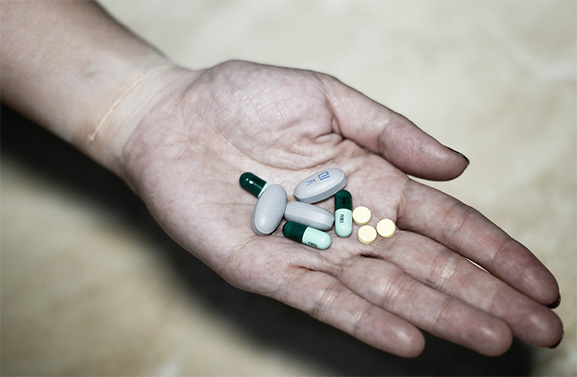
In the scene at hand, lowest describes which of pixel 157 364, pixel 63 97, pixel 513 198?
pixel 157 364

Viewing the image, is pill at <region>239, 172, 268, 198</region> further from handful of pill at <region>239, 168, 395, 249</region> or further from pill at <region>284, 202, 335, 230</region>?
pill at <region>284, 202, 335, 230</region>

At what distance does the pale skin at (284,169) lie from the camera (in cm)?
152

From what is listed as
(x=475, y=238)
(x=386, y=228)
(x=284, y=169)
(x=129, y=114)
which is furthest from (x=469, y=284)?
(x=129, y=114)

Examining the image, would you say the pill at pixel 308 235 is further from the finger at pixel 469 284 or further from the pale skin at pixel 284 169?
the finger at pixel 469 284

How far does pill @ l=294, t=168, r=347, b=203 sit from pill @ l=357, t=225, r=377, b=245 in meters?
0.19

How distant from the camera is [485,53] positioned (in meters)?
2.94

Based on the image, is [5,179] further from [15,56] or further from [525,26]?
[525,26]

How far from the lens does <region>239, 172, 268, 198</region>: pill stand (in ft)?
6.29

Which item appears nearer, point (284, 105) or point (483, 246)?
point (483, 246)

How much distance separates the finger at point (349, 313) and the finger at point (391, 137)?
53 cm

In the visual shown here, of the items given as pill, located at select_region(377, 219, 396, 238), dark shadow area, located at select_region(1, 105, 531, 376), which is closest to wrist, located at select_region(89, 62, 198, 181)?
dark shadow area, located at select_region(1, 105, 531, 376)

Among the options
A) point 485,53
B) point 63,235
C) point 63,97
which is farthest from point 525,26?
point 63,235

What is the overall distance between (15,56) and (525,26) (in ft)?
8.95

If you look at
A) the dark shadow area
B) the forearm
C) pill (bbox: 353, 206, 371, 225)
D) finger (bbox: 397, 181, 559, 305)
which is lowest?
the dark shadow area
